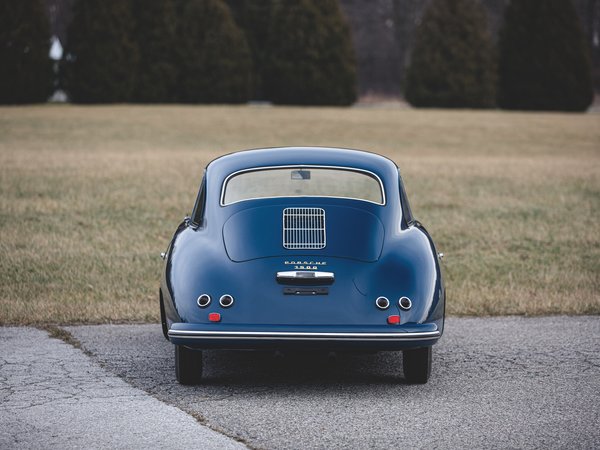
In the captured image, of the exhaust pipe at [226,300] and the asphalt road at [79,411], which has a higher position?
the exhaust pipe at [226,300]

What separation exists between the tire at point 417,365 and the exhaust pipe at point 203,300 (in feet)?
3.99

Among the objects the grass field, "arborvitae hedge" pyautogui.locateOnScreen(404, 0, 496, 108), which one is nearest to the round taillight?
the grass field

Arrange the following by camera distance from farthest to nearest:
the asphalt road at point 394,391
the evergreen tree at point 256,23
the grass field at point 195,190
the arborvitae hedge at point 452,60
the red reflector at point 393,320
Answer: the evergreen tree at point 256,23
the arborvitae hedge at point 452,60
the grass field at point 195,190
the red reflector at point 393,320
the asphalt road at point 394,391

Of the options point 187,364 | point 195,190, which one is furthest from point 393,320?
point 195,190

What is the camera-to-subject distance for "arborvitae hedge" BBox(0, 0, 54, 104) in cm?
4253

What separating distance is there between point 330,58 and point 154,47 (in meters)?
8.03

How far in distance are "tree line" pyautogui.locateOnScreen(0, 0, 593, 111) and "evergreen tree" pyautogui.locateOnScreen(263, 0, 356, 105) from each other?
0.05 m

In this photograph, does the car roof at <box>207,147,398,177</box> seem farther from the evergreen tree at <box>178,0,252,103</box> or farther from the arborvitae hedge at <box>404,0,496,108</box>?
the arborvitae hedge at <box>404,0,496,108</box>

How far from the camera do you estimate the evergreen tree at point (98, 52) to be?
147ft

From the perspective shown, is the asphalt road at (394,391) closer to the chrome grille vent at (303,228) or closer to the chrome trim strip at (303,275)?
the chrome trim strip at (303,275)

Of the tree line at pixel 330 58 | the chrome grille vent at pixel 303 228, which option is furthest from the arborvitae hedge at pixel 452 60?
the chrome grille vent at pixel 303 228

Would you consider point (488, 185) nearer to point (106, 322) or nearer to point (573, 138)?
point (106, 322)

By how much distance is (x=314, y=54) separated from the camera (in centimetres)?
4794

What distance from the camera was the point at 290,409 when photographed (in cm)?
564
